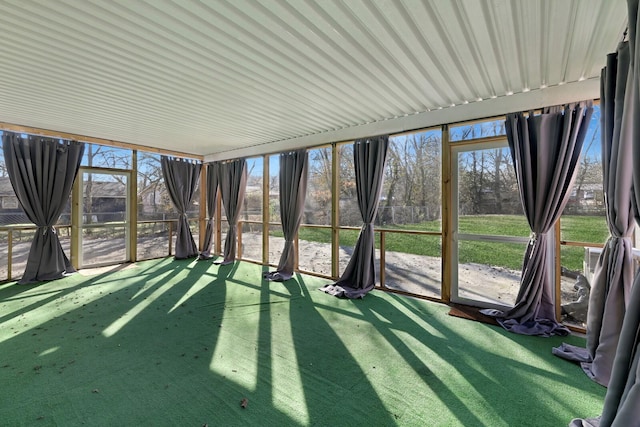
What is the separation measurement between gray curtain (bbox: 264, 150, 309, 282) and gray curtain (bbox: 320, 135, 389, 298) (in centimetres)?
102

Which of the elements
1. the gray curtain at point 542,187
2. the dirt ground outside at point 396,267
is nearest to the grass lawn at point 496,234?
the dirt ground outside at point 396,267

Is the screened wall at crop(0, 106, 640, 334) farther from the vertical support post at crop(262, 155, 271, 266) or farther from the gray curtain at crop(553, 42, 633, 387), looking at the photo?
the gray curtain at crop(553, 42, 633, 387)

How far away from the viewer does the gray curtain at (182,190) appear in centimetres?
631

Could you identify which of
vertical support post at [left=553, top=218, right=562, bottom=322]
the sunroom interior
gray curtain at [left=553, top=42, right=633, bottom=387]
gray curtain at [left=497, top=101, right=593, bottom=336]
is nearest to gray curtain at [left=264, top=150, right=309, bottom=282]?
the sunroom interior

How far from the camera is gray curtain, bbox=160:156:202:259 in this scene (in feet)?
20.7

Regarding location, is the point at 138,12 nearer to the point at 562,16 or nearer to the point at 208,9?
the point at 208,9

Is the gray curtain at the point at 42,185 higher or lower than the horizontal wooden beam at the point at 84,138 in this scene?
lower

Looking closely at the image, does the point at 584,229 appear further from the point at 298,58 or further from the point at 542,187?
the point at 298,58

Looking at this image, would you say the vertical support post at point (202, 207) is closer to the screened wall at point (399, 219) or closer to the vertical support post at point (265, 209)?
the screened wall at point (399, 219)

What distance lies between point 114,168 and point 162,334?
4355mm

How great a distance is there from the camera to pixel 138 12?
1.90 meters

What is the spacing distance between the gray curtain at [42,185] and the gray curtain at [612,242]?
6856 millimetres

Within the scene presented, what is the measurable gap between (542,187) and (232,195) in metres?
5.35

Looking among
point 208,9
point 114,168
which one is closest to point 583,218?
point 208,9
